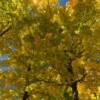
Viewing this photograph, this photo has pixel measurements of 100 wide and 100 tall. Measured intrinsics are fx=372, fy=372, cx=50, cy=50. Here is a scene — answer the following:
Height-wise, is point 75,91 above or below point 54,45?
below

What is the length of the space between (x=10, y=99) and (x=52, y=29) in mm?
3812

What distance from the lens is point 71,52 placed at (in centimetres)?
1237

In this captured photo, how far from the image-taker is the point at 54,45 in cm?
1195

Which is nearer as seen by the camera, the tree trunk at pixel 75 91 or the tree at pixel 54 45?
the tree at pixel 54 45

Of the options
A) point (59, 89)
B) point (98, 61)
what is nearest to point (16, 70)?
point (59, 89)

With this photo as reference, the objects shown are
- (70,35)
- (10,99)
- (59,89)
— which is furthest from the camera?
(10,99)

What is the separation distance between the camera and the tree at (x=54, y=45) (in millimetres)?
11977

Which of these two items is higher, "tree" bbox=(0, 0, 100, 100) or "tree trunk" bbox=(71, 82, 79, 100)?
"tree" bbox=(0, 0, 100, 100)

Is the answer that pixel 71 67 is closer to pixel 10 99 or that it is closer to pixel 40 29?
pixel 40 29

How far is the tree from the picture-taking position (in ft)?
39.3

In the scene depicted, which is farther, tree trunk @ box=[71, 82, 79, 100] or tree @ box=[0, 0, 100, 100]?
tree trunk @ box=[71, 82, 79, 100]

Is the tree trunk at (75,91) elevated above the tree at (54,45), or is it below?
below

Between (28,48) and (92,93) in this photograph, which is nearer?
(28,48)

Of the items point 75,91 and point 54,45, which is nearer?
point 54,45
